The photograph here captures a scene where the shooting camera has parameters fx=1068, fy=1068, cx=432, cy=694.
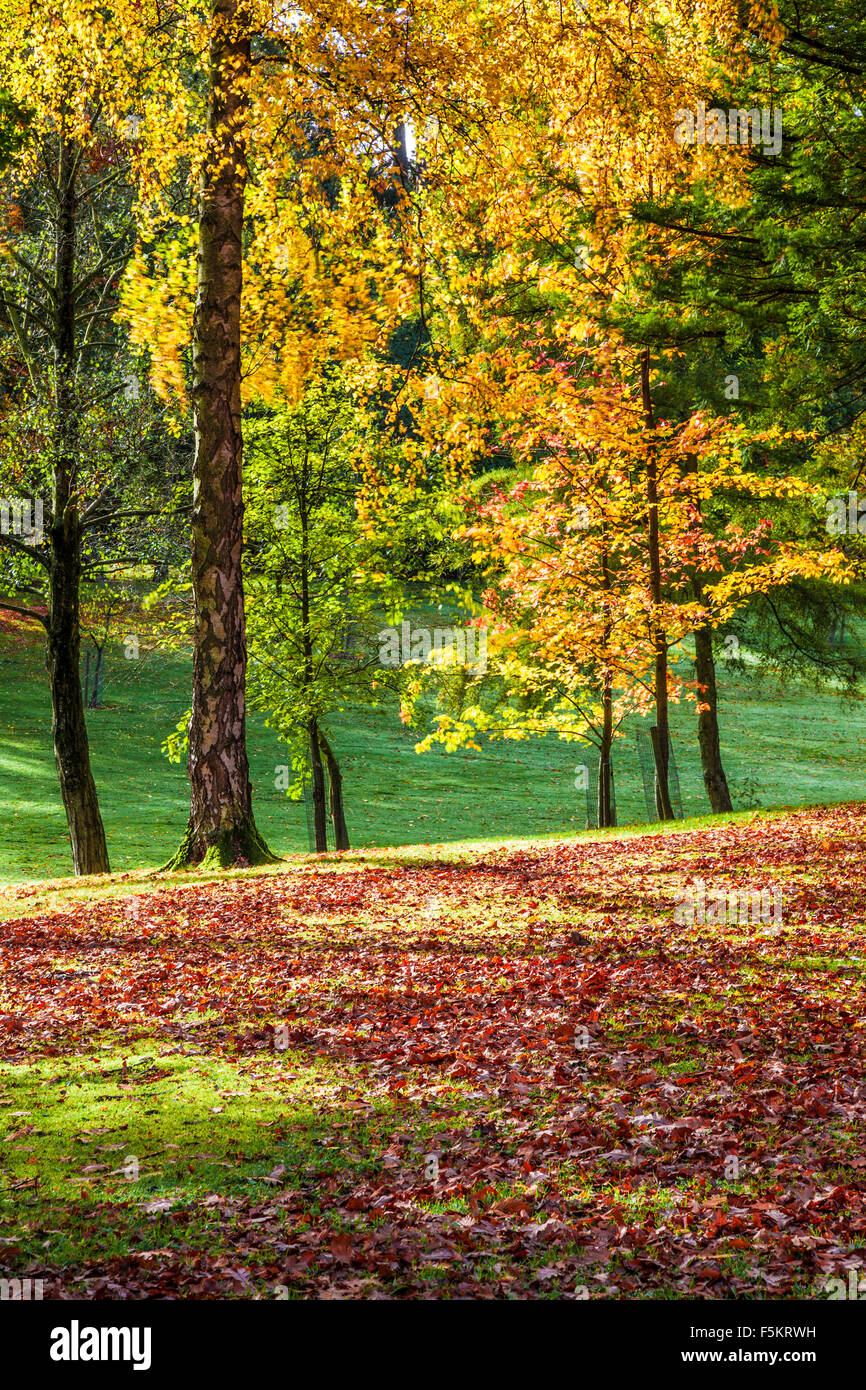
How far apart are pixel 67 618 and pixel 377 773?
75.6 feet

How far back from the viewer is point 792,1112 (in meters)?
5.25

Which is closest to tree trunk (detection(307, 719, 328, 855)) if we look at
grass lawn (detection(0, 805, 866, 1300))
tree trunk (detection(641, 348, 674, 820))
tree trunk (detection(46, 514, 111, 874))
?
tree trunk (detection(46, 514, 111, 874))

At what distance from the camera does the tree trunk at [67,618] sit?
16.2 m

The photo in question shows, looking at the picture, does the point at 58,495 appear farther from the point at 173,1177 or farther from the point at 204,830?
the point at 173,1177

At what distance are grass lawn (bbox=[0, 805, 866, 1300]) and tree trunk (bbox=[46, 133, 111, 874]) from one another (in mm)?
6144

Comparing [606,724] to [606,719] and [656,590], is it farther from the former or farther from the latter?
[656,590]

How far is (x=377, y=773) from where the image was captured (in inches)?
1529

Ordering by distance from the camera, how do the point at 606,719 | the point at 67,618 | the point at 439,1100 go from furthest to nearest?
1. the point at 606,719
2. the point at 67,618
3. the point at 439,1100

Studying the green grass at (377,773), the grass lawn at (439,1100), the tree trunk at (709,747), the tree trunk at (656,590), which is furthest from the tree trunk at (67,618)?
the tree trunk at (709,747)

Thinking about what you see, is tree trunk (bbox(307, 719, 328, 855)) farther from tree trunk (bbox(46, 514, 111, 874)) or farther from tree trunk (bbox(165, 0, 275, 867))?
tree trunk (bbox(165, 0, 275, 867))

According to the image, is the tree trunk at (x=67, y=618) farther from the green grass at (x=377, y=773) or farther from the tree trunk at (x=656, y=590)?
the tree trunk at (x=656, y=590)

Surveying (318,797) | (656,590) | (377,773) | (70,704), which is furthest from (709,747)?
(377,773)

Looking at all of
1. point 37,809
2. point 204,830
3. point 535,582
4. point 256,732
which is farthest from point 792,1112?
point 256,732
